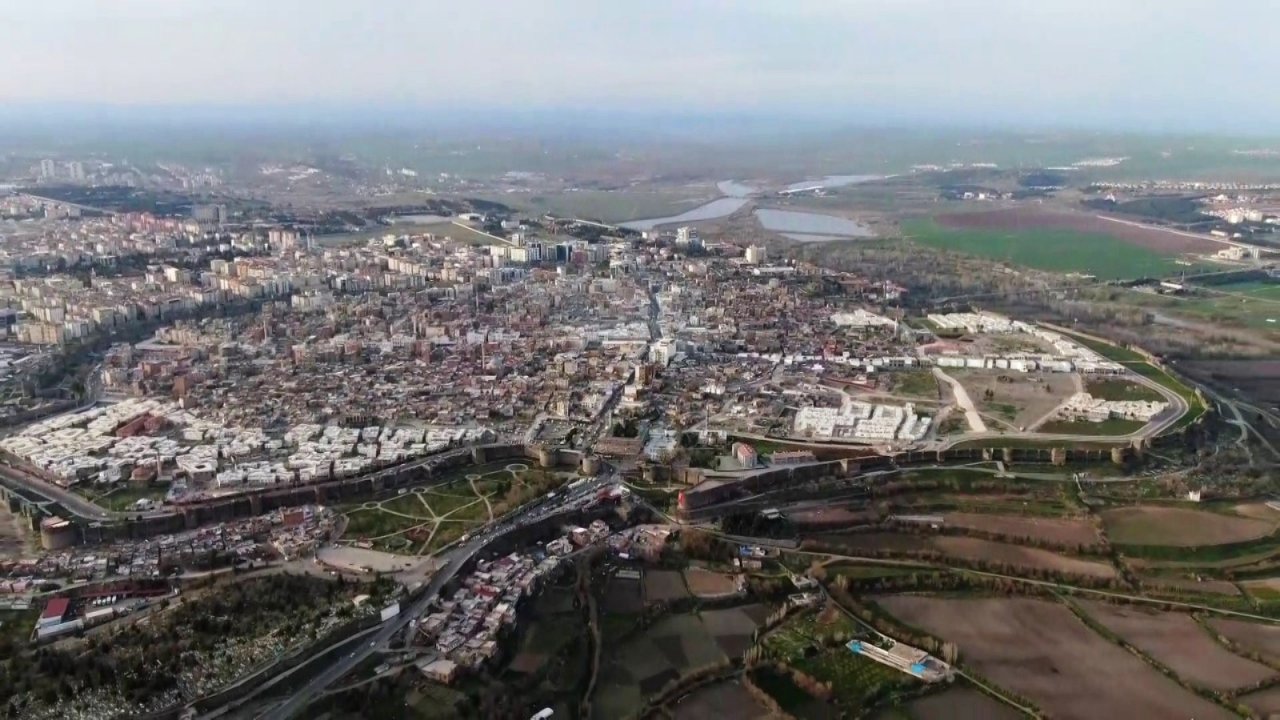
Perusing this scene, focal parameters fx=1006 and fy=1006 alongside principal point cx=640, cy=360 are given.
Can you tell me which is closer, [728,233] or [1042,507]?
[1042,507]

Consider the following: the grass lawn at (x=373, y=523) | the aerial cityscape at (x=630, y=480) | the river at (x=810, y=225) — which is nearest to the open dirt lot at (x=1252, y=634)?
the aerial cityscape at (x=630, y=480)

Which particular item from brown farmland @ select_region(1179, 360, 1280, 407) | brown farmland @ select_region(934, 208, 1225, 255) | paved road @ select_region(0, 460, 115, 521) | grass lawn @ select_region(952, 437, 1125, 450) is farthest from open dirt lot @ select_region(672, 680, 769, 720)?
brown farmland @ select_region(934, 208, 1225, 255)

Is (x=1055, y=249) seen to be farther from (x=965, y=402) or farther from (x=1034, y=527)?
(x=1034, y=527)

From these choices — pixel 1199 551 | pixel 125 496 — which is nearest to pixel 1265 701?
pixel 1199 551

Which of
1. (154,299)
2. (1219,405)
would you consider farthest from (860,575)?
(154,299)

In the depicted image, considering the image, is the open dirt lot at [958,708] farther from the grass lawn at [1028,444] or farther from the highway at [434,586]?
the grass lawn at [1028,444]

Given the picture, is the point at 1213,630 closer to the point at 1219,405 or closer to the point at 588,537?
the point at 588,537
